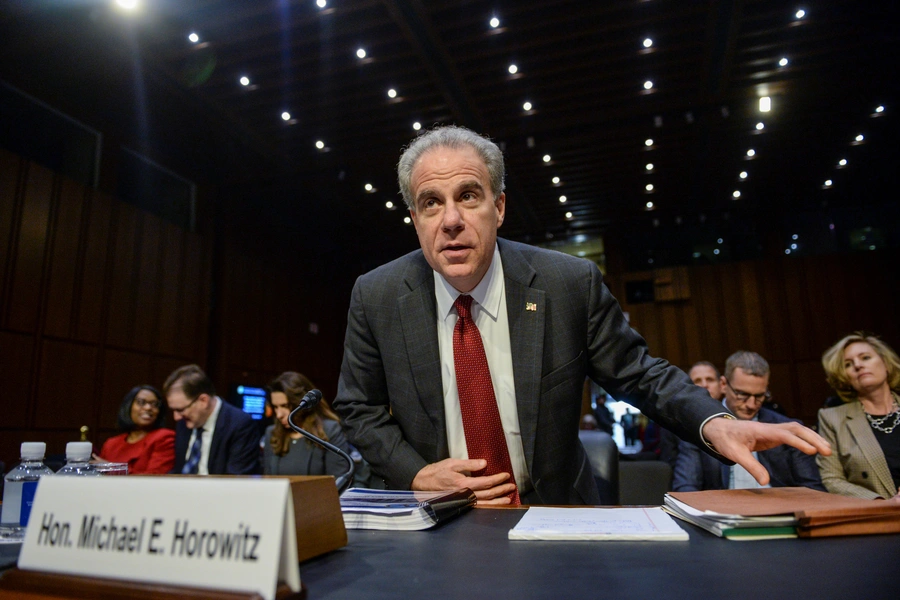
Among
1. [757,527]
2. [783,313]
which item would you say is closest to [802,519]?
[757,527]

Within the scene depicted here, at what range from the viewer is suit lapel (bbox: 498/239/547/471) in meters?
1.34

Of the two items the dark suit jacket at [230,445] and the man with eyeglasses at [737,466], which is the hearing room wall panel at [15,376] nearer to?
the dark suit jacket at [230,445]

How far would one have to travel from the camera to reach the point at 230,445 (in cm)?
402

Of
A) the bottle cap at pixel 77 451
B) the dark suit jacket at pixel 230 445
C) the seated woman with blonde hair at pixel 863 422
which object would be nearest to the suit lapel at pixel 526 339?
the bottle cap at pixel 77 451

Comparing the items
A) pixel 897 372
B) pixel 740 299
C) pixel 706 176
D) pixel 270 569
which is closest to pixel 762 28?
pixel 706 176

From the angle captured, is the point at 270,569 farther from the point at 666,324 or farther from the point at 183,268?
the point at 666,324

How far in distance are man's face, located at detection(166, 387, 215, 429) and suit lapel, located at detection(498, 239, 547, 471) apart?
327 cm

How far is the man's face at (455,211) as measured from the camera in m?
1.34

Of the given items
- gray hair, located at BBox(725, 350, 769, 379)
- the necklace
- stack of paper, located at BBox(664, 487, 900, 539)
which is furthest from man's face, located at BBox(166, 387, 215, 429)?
the necklace

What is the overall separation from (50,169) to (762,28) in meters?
7.64

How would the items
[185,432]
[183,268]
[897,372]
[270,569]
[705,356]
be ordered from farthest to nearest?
[705,356]
[183,268]
[185,432]
[897,372]
[270,569]

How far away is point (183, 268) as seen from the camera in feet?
26.4

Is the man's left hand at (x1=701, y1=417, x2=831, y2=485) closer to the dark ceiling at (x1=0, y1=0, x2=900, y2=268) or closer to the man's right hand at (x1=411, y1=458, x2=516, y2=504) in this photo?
the man's right hand at (x1=411, y1=458, x2=516, y2=504)

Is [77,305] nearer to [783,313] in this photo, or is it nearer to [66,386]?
[66,386]
